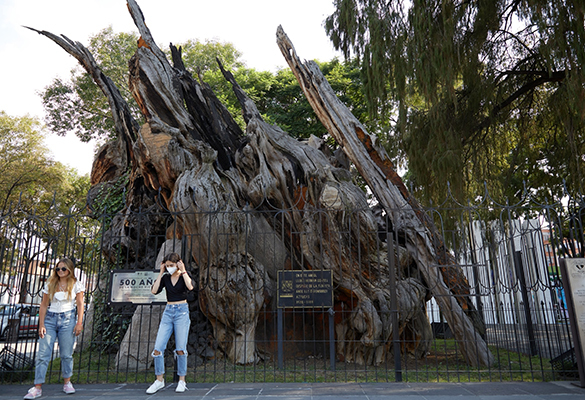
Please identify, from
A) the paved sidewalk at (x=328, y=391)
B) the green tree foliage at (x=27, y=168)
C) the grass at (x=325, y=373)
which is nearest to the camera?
the paved sidewalk at (x=328, y=391)

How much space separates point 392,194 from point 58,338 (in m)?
6.28

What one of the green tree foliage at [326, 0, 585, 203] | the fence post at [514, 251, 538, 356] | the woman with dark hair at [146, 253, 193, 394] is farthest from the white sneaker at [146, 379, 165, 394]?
the green tree foliage at [326, 0, 585, 203]

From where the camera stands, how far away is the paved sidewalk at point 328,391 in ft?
14.8

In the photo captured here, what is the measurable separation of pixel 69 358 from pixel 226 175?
4864mm

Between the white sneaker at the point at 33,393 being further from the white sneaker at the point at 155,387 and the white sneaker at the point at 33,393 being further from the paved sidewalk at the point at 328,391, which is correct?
the white sneaker at the point at 155,387

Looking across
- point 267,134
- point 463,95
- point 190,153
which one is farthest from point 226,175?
point 463,95

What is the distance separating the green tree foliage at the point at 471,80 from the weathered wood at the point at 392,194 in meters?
0.96

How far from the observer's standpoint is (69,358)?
16.1 feet

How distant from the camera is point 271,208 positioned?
9.01 metres

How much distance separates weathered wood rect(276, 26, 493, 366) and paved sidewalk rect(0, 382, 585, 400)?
2162 millimetres

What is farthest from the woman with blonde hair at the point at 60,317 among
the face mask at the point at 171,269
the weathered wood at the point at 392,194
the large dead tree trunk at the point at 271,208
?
the weathered wood at the point at 392,194

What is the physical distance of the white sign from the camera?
217 inches

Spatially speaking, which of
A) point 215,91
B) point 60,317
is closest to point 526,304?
point 60,317

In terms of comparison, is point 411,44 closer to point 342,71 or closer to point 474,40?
point 474,40
